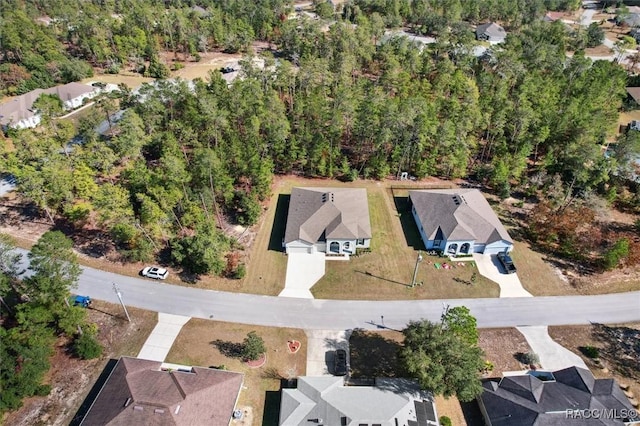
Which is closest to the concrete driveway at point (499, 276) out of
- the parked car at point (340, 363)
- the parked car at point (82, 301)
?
the parked car at point (340, 363)

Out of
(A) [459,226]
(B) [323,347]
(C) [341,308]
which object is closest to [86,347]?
(B) [323,347]

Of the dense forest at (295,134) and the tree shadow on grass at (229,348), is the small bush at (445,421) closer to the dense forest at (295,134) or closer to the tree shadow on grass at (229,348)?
the tree shadow on grass at (229,348)

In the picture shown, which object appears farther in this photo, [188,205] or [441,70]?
[441,70]

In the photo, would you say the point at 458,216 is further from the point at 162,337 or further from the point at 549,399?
the point at 162,337

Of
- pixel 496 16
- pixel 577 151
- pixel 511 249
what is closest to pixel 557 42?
pixel 496 16

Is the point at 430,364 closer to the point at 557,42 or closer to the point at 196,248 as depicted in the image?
the point at 196,248

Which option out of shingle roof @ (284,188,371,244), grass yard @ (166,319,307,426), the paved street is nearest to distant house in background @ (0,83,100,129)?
the paved street
